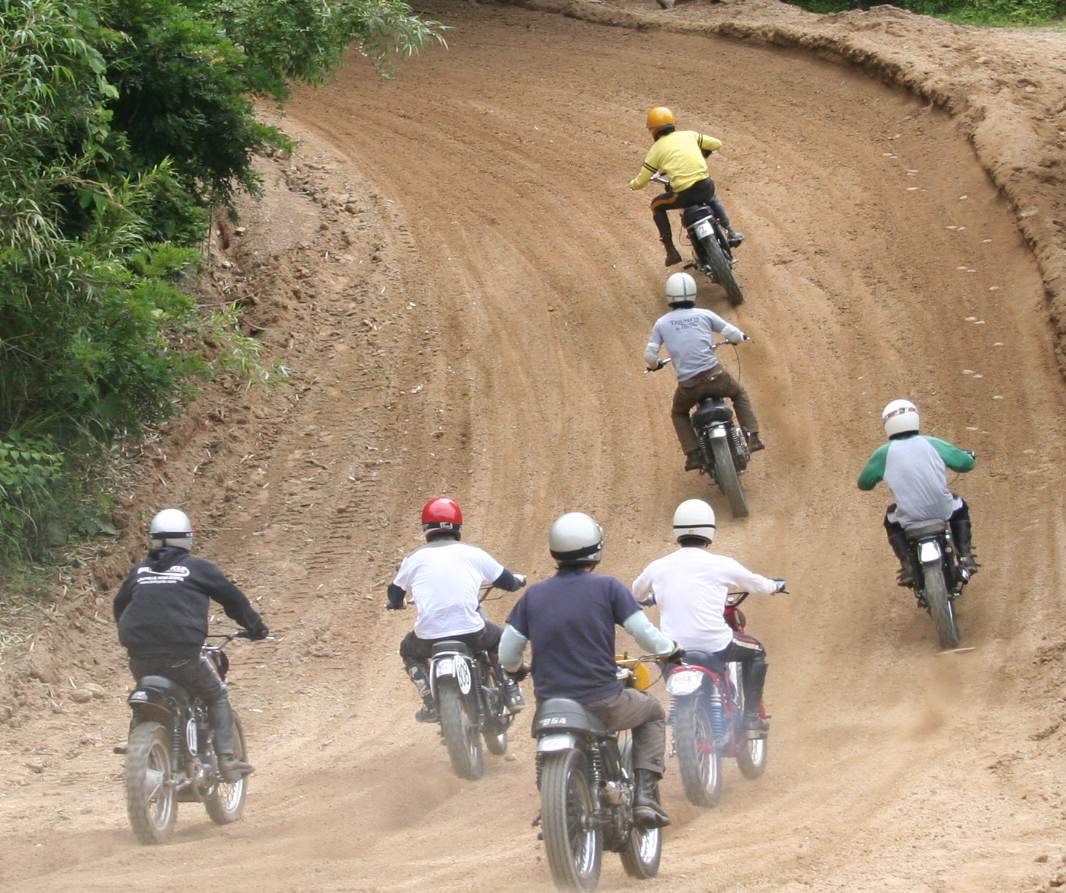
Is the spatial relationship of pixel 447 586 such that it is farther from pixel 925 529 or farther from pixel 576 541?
pixel 925 529

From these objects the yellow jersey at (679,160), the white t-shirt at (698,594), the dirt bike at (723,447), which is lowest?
the dirt bike at (723,447)

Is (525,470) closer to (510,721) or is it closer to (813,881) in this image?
(510,721)

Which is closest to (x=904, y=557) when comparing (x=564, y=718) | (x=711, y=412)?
(x=711, y=412)

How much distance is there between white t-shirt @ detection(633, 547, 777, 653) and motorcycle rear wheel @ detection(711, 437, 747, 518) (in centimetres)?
442

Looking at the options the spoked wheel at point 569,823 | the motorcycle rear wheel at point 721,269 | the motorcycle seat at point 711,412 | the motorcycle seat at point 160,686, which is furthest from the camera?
the motorcycle rear wheel at point 721,269

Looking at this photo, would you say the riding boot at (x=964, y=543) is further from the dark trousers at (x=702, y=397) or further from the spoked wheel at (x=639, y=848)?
the spoked wheel at (x=639, y=848)

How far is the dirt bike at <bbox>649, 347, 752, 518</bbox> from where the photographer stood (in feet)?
43.7

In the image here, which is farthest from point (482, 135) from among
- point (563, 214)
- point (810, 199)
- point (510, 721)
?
point (510, 721)

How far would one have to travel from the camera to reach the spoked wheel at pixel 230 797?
354 inches

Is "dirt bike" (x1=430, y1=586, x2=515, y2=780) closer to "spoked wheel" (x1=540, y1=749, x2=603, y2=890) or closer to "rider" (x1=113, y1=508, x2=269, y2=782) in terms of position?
"rider" (x1=113, y1=508, x2=269, y2=782)

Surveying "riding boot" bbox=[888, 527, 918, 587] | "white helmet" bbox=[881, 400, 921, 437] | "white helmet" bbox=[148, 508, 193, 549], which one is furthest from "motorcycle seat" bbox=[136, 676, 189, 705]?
"white helmet" bbox=[881, 400, 921, 437]

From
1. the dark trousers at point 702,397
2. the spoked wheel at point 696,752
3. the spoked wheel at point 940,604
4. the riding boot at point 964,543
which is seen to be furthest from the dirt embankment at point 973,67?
the spoked wheel at point 696,752

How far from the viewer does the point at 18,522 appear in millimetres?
12477

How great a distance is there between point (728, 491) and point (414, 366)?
4836 millimetres
